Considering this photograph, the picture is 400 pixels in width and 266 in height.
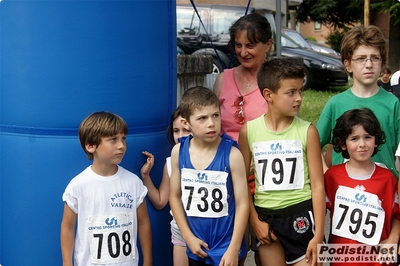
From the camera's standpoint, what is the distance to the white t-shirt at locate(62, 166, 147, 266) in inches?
105

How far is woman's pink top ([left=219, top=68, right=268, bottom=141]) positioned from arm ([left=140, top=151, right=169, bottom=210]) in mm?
431

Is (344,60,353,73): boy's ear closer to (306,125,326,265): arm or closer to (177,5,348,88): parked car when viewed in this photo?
(306,125,326,265): arm

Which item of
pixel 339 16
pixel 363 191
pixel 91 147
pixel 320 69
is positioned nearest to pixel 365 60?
pixel 363 191

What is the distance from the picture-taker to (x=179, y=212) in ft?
9.11

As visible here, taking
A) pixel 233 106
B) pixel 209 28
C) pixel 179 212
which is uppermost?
pixel 209 28

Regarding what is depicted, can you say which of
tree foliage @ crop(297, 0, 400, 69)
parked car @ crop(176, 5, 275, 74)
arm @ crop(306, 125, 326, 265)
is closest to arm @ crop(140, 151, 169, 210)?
arm @ crop(306, 125, 326, 265)

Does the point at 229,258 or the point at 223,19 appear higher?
the point at 223,19

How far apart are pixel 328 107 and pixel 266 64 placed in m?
0.43

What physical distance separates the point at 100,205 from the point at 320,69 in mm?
12013

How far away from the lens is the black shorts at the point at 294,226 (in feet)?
8.97

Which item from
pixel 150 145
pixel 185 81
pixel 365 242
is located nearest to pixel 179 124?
pixel 150 145

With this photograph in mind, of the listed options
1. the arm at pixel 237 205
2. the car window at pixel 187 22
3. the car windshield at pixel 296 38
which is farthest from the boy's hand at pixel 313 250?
the car windshield at pixel 296 38

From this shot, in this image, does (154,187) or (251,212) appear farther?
(154,187)

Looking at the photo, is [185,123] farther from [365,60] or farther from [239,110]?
[365,60]
